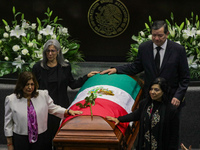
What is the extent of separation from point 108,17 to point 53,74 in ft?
7.26

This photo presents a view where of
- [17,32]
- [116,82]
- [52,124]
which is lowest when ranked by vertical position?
[52,124]

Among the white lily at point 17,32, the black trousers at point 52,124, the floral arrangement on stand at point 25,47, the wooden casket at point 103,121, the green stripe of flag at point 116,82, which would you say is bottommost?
the black trousers at point 52,124

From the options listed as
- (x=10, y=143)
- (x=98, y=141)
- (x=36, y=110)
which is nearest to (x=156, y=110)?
(x=98, y=141)

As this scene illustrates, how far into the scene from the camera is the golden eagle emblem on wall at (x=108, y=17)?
6.34 meters

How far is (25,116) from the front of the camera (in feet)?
12.5

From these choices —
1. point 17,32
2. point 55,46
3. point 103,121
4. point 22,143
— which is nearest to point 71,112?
point 103,121

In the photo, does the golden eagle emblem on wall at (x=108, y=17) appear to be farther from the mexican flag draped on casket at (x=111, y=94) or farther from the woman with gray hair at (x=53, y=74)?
the woman with gray hair at (x=53, y=74)

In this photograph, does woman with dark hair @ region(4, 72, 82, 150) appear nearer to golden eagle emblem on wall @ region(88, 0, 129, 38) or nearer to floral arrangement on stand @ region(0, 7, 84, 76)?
floral arrangement on stand @ region(0, 7, 84, 76)

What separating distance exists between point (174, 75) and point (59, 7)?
Answer: 2.73 m

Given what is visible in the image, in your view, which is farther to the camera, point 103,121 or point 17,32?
point 17,32

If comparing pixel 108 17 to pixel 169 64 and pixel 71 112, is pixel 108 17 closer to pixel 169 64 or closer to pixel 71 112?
pixel 169 64

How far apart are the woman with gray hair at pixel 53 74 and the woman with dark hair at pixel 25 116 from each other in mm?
414

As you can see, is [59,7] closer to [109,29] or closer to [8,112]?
[109,29]

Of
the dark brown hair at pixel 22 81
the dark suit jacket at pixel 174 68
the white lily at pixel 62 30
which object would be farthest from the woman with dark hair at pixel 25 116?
the white lily at pixel 62 30
